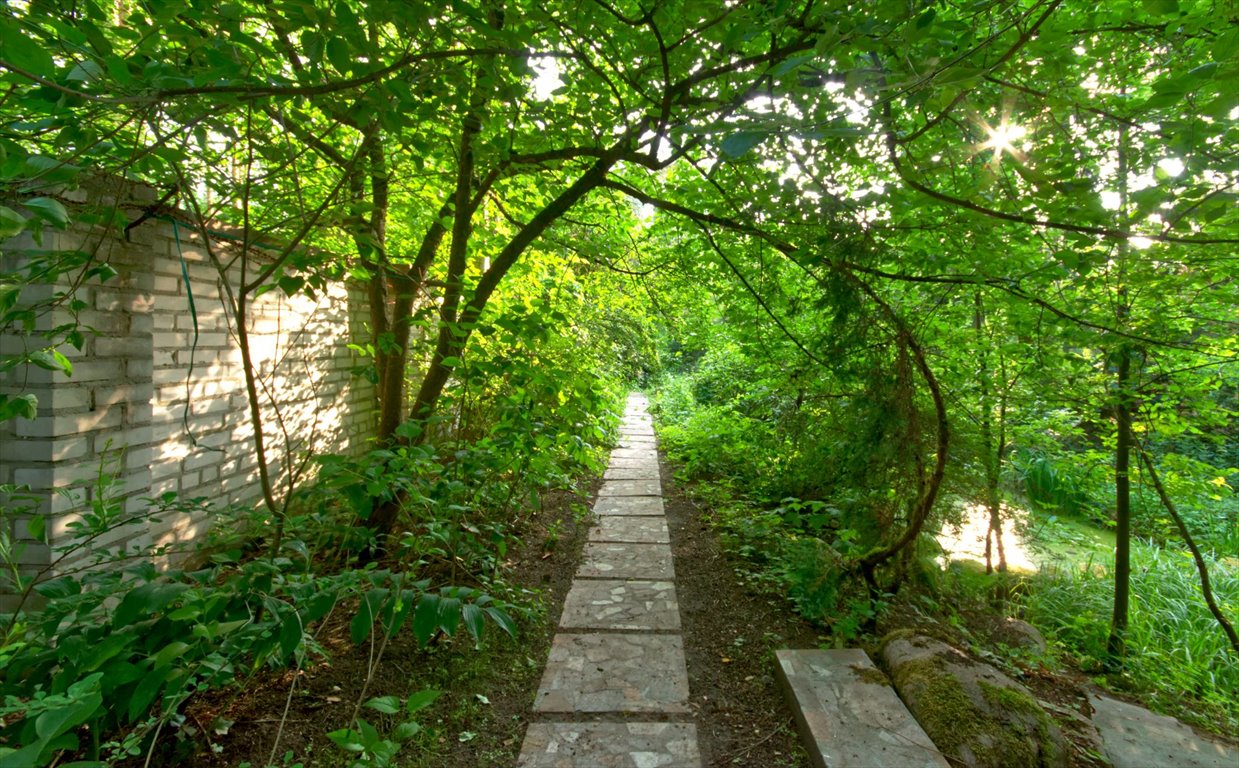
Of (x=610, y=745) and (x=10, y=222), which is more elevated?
(x=10, y=222)

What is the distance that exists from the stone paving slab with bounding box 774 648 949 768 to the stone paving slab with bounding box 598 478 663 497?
3.11 m

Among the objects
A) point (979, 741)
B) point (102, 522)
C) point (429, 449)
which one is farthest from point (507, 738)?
point (979, 741)

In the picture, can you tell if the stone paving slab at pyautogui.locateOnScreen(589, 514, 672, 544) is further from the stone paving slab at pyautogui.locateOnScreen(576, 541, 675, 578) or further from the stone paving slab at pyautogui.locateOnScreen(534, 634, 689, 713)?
the stone paving slab at pyautogui.locateOnScreen(534, 634, 689, 713)

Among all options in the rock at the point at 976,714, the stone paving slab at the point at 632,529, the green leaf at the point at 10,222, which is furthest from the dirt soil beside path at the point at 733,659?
the green leaf at the point at 10,222

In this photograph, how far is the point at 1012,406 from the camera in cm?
406

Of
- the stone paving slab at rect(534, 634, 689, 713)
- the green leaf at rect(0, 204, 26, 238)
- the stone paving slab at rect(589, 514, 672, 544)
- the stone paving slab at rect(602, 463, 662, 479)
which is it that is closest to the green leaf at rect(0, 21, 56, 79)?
the green leaf at rect(0, 204, 26, 238)

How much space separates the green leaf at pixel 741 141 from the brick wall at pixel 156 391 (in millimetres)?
1894

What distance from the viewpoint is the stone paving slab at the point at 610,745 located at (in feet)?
6.40

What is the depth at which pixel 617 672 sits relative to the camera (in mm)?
2490

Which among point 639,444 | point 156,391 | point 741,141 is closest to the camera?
point 741,141

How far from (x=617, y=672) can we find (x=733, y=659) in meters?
0.57

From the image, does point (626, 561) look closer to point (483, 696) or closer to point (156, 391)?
point (483, 696)

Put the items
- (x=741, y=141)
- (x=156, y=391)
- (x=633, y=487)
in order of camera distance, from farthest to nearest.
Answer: (x=633, y=487), (x=156, y=391), (x=741, y=141)

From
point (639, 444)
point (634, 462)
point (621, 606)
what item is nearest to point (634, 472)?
point (634, 462)
